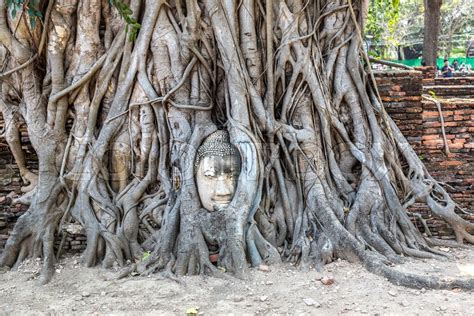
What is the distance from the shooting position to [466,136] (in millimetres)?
4824

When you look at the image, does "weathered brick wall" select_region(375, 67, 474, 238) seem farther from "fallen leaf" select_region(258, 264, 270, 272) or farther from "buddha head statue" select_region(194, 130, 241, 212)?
"fallen leaf" select_region(258, 264, 270, 272)

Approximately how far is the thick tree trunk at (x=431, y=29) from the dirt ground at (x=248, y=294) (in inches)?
298

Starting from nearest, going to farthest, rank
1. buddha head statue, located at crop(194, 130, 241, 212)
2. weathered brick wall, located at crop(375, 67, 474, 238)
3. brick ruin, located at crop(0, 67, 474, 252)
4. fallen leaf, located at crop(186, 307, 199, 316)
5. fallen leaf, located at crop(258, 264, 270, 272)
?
fallen leaf, located at crop(186, 307, 199, 316), fallen leaf, located at crop(258, 264, 270, 272), buddha head statue, located at crop(194, 130, 241, 212), brick ruin, located at crop(0, 67, 474, 252), weathered brick wall, located at crop(375, 67, 474, 238)

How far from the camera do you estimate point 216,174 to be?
3547 mm

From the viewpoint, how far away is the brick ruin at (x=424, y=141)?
4.25 metres

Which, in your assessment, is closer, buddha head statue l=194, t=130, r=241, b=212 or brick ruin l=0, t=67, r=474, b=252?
buddha head statue l=194, t=130, r=241, b=212

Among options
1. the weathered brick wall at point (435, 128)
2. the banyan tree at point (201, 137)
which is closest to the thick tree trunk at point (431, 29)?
the weathered brick wall at point (435, 128)

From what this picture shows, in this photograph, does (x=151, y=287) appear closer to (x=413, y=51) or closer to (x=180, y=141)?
(x=180, y=141)

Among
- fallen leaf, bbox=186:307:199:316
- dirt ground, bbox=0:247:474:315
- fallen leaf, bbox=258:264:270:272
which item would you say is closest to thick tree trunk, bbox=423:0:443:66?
dirt ground, bbox=0:247:474:315

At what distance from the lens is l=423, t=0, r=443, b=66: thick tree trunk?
31.1 ft

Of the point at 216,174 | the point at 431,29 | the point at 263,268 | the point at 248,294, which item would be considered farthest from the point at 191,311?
the point at 431,29

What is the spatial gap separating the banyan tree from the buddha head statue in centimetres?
1


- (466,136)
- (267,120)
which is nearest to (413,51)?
(466,136)

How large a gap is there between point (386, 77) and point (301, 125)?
1.28 meters
